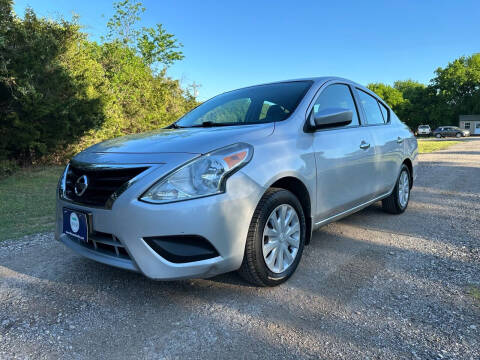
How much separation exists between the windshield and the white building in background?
60867mm

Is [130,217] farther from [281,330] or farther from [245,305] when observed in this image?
[281,330]

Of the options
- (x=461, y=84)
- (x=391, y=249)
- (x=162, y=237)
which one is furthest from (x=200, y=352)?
(x=461, y=84)

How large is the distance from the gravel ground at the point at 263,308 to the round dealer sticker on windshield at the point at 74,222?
1.67 ft

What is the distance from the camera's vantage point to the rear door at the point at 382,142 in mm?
3857

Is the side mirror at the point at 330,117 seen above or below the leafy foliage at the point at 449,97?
below

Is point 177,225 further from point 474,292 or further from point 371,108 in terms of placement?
point 371,108

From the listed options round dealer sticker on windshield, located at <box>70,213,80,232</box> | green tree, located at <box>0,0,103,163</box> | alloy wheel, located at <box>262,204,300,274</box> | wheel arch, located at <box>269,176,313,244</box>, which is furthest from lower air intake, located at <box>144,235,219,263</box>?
green tree, located at <box>0,0,103,163</box>

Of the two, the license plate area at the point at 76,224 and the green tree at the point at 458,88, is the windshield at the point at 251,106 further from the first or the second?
the green tree at the point at 458,88

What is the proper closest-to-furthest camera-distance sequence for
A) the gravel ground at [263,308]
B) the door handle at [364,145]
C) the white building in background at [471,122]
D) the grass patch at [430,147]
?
1. the gravel ground at [263,308]
2. the door handle at [364,145]
3. the grass patch at [430,147]
4. the white building in background at [471,122]

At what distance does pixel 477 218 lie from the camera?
14.4 feet

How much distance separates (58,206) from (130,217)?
3.05ft

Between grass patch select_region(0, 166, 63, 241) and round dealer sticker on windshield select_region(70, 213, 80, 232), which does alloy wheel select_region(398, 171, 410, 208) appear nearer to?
round dealer sticker on windshield select_region(70, 213, 80, 232)

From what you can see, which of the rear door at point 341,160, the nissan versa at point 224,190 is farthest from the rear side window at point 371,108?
the nissan versa at point 224,190

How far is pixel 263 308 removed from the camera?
234cm
